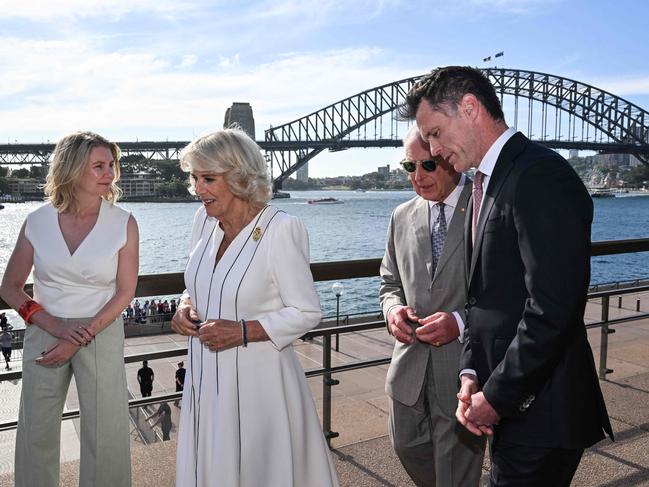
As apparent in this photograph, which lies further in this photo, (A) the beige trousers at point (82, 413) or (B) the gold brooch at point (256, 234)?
(A) the beige trousers at point (82, 413)

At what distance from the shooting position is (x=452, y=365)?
2.03m

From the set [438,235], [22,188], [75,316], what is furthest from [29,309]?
[22,188]

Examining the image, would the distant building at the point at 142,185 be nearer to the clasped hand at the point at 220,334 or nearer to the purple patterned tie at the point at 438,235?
the purple patterned tie at the point at 438,235

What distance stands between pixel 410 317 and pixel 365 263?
2.16 ft

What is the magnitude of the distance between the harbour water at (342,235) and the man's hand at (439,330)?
84.8 ft

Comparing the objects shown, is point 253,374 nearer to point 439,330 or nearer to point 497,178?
point 439,330

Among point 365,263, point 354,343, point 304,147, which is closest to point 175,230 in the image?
point 304,147

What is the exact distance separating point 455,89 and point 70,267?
130 cm

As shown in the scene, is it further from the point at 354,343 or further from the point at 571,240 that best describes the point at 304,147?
the point at 571,240

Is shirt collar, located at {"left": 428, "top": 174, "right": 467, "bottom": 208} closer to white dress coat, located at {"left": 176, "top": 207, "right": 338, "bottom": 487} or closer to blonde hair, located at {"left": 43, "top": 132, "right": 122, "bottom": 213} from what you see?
white dress coat, located at {"left": 176, "top": 207, "right": 338, "bottom": 487}

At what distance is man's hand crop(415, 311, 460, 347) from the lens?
6.16ft

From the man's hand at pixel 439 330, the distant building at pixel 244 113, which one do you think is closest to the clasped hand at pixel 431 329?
the man's hand at pixel 439 330

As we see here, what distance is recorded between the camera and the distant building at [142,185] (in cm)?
7143

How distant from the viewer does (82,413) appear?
212 cm
